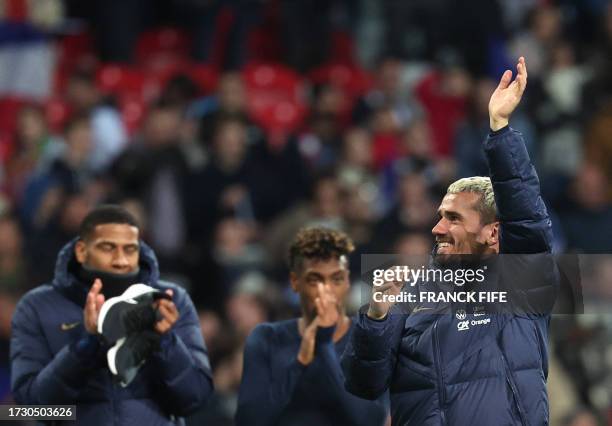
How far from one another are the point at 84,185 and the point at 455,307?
5922 mm

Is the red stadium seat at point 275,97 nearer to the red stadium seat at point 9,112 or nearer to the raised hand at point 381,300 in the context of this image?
the red stadium seat at point 9,112

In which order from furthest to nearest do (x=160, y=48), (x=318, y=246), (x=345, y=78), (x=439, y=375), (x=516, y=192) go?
(x=160, y=48) → (x=345, y=78) → (x=318, y=246) → (x=439, y=375) → (x=516, y=192)

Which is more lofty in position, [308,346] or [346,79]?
[346,79]

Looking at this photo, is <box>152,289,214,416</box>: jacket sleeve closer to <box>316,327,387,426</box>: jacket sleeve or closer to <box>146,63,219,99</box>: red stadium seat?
<box>316,327,387,426</box>: jacket sleeve

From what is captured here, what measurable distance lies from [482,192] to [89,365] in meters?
1.65

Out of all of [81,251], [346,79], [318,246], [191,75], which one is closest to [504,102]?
[318,246]

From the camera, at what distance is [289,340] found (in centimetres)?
657

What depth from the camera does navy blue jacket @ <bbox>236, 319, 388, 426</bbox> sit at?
636 cm

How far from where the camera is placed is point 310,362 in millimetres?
6434

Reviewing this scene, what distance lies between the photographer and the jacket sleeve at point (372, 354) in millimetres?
5387

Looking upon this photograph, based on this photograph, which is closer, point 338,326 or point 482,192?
point 482,192

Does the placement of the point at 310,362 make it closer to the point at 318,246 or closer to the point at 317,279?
the point at 317,279

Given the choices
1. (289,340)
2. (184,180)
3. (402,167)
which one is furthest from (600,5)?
(289,340)

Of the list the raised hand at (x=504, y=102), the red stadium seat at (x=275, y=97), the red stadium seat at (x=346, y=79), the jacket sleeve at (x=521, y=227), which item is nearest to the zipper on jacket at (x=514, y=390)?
the jacket sleeve at (x=521, y=227)
